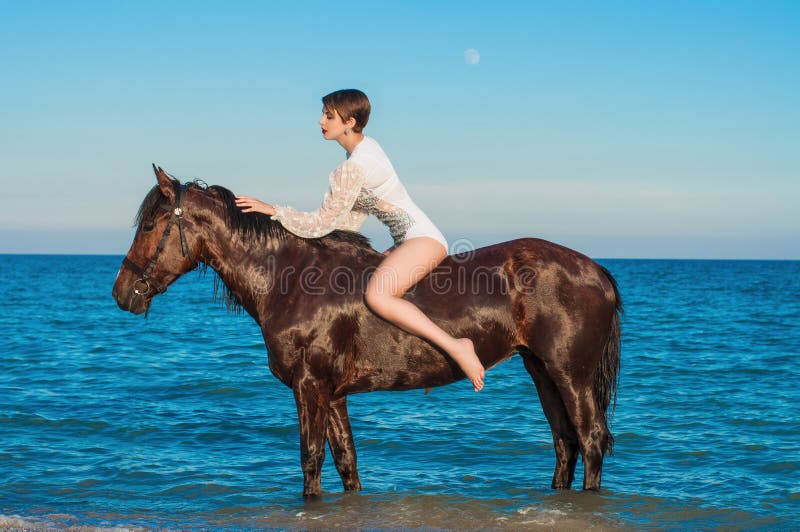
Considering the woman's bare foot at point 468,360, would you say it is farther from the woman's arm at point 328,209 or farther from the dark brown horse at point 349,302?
the woman's arm at point 328,209

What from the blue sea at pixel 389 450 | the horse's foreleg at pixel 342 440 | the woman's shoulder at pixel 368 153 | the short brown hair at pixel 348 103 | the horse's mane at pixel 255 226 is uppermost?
the short brown hair at pixel 348 103

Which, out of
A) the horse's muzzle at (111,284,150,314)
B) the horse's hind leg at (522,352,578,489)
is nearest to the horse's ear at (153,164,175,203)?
the horse's muzzle at (111,284,150,314)

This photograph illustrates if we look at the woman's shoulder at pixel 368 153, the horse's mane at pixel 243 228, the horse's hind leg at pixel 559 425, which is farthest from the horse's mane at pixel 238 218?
the horse's hind leg at pixel 559 425

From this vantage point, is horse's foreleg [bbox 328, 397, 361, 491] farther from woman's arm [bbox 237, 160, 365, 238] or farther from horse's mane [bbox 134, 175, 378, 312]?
woman's arm [bbox 237, 160, 365, 238]

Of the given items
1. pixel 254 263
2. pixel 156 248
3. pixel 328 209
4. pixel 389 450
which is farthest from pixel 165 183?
pixel 389 450

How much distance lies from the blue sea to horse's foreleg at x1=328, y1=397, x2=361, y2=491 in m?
0.24

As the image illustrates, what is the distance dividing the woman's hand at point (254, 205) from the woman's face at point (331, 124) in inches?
26.4

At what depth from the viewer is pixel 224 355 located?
15984 mm

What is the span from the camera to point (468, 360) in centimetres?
473

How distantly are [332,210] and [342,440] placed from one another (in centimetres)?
177

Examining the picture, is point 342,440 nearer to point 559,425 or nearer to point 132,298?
point 559,425

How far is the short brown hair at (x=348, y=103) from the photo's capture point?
4.82 meters

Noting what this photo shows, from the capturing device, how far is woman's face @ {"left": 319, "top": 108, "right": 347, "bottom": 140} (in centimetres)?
486

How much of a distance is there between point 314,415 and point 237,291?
1.06 metres
